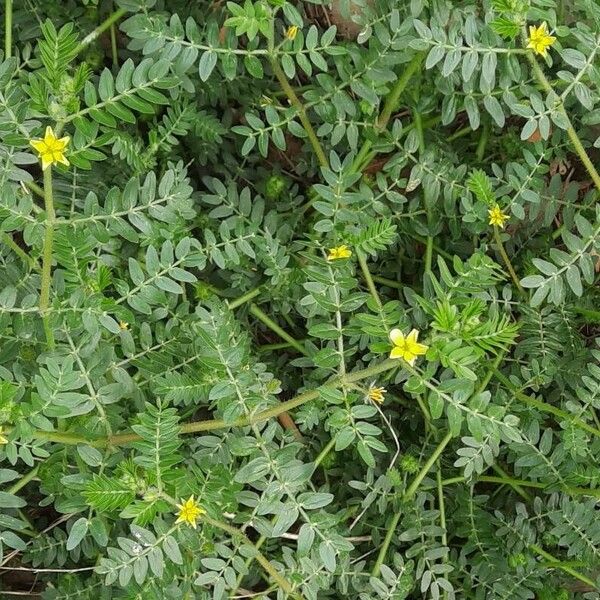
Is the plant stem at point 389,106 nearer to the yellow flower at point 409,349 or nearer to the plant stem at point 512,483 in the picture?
the yellow flower at point 409,349

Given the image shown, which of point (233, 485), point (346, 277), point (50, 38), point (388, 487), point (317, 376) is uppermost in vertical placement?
point (50, 38)

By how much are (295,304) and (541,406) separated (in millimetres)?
806

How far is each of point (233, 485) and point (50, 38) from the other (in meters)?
1.13

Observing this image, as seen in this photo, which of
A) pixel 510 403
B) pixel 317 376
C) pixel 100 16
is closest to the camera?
pixel 317 376

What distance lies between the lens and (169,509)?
5.57 ft

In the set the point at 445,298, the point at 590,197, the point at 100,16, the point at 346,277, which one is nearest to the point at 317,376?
the point at 346,277

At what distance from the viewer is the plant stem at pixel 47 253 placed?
1.50m

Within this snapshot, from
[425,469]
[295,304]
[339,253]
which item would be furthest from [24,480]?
[425,469]

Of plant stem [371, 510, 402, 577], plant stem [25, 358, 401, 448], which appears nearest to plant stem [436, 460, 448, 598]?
plant stem [371, 510, 402, 577]

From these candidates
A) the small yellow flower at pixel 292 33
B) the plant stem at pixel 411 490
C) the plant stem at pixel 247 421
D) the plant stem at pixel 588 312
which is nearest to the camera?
the plant stem at pixel 247 421

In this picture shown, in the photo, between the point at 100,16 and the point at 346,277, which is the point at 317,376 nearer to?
the point at 346,277

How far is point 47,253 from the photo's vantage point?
1.59 m

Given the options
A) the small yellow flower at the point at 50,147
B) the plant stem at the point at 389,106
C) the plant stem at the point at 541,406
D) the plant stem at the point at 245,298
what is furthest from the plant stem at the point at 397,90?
the small yellow flower at the point at 50,147

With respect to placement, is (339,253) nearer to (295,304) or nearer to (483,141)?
(295,304)
